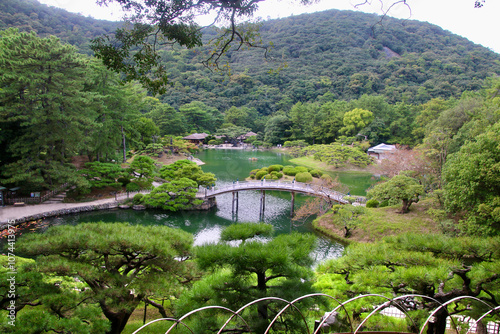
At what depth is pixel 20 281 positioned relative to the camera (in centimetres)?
330

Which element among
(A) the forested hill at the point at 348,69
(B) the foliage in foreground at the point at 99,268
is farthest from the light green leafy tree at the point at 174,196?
(A) the forested hill at the point at 348,69

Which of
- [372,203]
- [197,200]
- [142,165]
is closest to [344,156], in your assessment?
[372,203]

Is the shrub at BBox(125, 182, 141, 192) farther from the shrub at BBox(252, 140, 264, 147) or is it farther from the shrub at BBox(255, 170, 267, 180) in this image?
the shrub at BBox(252, 140, 264, 147)

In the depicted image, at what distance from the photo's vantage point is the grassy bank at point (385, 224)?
40.1 feet

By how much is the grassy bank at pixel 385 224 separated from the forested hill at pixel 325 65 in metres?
33.2

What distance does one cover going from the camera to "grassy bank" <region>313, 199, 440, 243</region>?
12.2 meters

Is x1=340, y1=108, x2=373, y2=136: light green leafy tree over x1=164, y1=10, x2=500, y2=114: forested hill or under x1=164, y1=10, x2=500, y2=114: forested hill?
under

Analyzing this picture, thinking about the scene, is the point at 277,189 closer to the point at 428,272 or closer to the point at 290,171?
the point at 290,171

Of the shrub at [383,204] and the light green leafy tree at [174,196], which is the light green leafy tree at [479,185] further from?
the light green leafy tree at [174,196]

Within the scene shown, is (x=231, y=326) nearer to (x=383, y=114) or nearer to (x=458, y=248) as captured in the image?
(x=458, y=248)

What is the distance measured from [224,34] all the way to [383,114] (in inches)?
1488

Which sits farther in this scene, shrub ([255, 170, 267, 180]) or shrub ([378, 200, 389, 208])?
shrub ([255, 170, 267, 180])

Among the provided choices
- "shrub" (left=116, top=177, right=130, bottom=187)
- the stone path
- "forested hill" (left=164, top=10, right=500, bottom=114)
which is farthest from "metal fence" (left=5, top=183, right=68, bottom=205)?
"forested hill" (left=164, top=10, right=500, bottom=114)

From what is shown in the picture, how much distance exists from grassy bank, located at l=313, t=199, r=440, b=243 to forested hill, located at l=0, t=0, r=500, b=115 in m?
33.2
